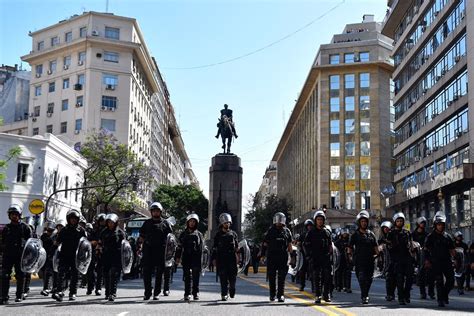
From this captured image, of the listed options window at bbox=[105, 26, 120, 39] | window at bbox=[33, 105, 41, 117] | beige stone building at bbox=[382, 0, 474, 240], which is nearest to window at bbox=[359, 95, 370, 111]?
beige stone building at bbox=[382, 0, 474, 240]

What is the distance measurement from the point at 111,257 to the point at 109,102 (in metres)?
58.9

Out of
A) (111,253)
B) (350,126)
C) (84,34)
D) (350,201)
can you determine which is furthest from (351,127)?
(111,253)

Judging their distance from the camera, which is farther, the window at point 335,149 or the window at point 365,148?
the window at point 335,149

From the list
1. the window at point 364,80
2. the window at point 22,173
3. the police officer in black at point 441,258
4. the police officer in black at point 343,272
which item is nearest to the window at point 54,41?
the window at point 22,173

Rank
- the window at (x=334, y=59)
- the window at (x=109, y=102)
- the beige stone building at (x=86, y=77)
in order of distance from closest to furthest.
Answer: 1. the beige stone building at (x=86, y=77)
2. the window at (x=109, y=102)
3. the window at (x=334, y=59)

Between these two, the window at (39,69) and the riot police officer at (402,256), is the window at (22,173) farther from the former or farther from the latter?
the riot police officer at (402,256)

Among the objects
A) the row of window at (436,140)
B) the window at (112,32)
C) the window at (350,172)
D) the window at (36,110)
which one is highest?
the window at (112,32)

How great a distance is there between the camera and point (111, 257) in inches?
520

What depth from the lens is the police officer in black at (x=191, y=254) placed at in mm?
13156

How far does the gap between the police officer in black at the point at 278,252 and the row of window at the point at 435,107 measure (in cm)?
3093

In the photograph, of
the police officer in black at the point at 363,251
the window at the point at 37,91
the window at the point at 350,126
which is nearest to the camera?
the police officer in black at the point at 363,251

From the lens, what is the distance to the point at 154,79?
87.2 metres

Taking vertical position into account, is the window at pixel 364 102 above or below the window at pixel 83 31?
below

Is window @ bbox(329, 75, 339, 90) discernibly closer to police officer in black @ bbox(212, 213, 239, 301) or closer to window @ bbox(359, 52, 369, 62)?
window @ bbox(359, 52, 369, 62)
